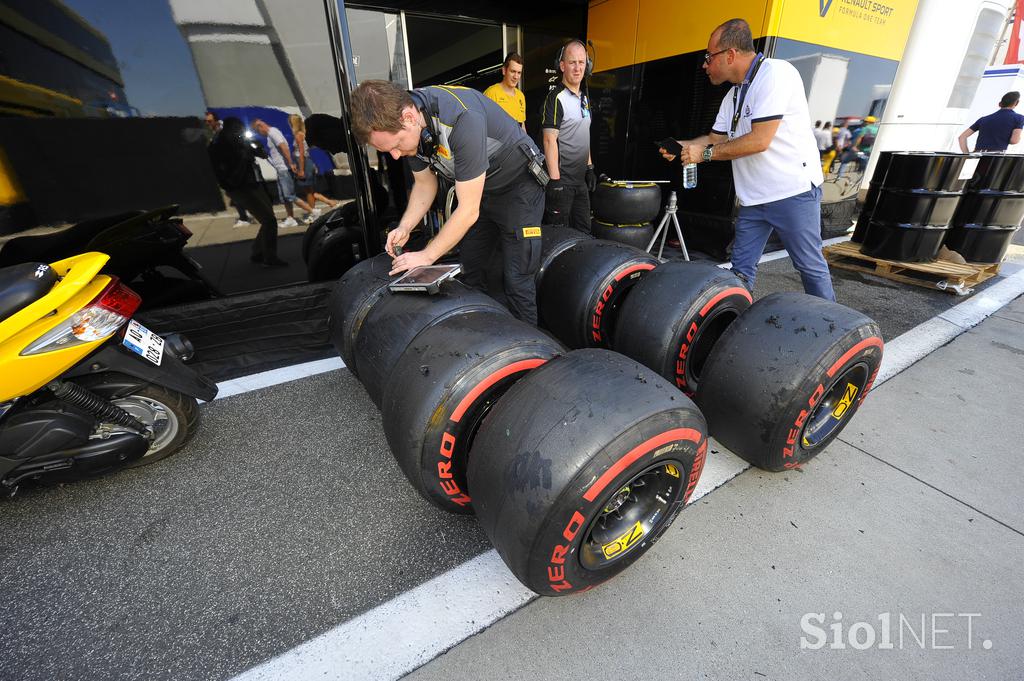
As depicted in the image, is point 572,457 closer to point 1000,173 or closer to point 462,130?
point 462,130

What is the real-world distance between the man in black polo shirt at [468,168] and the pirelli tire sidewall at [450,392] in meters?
0.72

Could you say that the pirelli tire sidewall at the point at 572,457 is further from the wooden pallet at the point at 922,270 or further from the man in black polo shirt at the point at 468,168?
the wooden pallet at the point at 922,270

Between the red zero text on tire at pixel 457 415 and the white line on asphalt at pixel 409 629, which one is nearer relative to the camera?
the white line on asphalt at pixel 409 629

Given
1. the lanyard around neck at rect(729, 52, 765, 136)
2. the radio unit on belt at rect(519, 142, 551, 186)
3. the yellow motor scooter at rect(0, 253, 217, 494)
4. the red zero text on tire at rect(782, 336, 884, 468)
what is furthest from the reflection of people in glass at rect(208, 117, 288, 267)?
the red zero text on tire at rect(782, 336, 884, 468)

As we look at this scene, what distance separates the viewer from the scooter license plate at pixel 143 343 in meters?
2.23

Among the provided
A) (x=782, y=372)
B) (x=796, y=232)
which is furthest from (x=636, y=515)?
(x=796, y=232)

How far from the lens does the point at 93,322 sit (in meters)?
2.10

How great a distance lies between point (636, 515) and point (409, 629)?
0.92 m

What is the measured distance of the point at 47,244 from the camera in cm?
285

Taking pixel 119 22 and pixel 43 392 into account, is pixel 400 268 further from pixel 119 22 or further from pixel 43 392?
pixel 119 22

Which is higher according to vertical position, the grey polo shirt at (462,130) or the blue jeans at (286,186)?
the grey polo shirt at (462,130)

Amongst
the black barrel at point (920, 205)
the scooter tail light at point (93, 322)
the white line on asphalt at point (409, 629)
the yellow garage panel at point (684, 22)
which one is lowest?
the white line on asphalt at point (409, 629)

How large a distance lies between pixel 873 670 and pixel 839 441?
1.32m

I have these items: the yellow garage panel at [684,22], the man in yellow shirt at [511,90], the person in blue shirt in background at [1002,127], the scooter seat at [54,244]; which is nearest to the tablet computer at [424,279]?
the scooter seat at [54,244]
